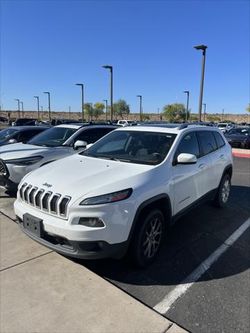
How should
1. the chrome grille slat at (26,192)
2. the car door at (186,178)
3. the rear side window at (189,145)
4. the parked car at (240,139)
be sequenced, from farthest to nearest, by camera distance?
the parked car at (240,139)
the rear side window at (189,145)
the car door at (186,178)
the chrome grille slat at (26,192)

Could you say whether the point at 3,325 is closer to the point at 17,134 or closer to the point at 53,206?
the point at 53,206

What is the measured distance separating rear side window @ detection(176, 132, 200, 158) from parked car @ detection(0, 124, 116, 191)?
2.21m

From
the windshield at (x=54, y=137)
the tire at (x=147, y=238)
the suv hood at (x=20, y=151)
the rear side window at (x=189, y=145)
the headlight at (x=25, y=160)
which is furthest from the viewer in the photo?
the windshield at (x=54, y=137)

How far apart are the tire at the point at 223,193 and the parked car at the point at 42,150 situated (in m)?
2.78

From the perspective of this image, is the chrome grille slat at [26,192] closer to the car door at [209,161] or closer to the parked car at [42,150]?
the parked car at [42,150]

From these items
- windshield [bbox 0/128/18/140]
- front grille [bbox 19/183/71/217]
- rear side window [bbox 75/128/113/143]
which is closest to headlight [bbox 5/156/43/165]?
rear side window [bbox 75/128/113/143]

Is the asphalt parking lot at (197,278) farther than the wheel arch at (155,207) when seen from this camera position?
No

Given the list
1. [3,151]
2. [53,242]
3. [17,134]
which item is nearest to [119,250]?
[53,242]

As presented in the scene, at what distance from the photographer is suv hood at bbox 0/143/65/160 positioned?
650cm

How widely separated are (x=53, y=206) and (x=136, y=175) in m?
1.00

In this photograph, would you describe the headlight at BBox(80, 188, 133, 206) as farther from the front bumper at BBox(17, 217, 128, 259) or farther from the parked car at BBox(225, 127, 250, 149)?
the parked car at BBox(225, 127, 250, 149)

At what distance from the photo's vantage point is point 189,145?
16.2 feet

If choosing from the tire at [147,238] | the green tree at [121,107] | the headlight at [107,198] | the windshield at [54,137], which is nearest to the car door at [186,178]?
the tire at [147,238]

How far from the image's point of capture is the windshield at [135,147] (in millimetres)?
4348
